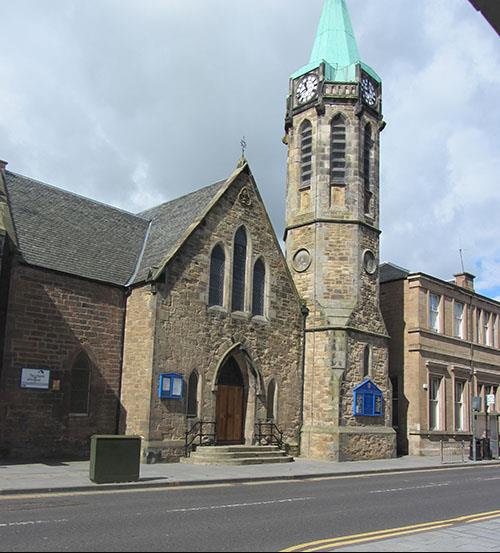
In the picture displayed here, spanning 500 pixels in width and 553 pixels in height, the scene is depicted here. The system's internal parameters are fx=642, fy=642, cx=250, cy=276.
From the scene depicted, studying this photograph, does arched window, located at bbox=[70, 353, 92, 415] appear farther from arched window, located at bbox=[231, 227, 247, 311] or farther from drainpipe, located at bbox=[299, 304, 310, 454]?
drainpipe, located at bbox=[299, 304, 310, 454]

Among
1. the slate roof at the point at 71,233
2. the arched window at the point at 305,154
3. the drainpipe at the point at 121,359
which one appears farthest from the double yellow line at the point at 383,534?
the arched window at the point at 305,154

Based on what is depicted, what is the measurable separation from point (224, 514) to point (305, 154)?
20248 millimetres

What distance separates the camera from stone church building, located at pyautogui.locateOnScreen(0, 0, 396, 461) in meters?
20.1

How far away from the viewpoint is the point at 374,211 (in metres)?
28.4

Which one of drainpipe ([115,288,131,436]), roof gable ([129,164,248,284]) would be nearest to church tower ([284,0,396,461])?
roof gable ([129,164,248,284])

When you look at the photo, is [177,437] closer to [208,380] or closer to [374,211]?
[208,380]

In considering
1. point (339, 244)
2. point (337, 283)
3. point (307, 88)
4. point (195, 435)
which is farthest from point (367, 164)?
point (195, 435)

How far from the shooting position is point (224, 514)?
10703mm

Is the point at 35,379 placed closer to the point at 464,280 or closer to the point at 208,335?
the point at 208,335

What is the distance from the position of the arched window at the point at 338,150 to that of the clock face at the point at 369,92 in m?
1.64

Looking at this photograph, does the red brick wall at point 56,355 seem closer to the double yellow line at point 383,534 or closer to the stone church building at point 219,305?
the stone church building at point 219,305

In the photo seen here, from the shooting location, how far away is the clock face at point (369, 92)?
28.5 metres

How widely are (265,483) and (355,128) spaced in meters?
16.6

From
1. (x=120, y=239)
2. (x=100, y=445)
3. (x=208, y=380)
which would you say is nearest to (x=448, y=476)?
(x=208, y=380)
